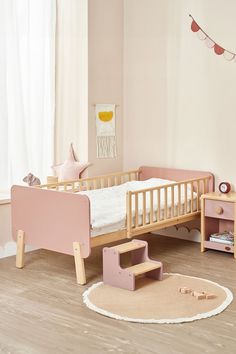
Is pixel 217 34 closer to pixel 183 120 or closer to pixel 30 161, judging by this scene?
pixel 183 120

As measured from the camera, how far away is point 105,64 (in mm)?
4828

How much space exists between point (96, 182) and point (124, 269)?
1382mm

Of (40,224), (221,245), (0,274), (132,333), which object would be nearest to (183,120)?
(221,245)

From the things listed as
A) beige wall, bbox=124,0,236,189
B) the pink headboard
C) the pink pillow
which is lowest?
the pink headboard

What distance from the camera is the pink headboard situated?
4523mm

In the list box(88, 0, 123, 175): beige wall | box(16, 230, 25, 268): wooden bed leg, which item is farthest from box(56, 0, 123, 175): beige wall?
box(16, 230, 25, 268): wooden bed leg

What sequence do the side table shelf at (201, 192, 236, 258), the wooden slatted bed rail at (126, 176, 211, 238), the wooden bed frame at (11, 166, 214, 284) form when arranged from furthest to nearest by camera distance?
the side table shelf at (201, 192, 236, 258)
the wooden slatted bed rail at (126, 176, 211, 238)
the wooden bed frame at (11, 166, 214, 284)

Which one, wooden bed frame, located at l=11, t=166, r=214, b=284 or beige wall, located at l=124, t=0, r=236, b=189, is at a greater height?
beige wall, located at l=124, t=0, r=236, b=189

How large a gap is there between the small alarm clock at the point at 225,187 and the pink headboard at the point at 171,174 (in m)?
0.18

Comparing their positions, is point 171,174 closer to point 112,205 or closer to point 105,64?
point 112,205

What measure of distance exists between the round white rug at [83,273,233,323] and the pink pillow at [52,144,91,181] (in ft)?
3.92

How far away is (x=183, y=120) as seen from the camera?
4688 millimetres

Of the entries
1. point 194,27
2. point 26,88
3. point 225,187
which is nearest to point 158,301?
point 225,187

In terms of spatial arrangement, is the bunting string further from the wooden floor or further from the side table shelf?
the wooden floor
